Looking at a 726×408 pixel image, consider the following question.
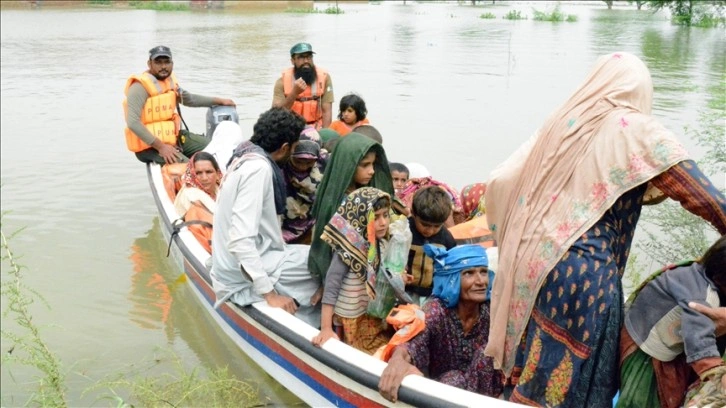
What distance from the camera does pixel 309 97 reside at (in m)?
6.43

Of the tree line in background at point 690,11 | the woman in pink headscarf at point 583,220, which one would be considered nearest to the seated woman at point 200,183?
the woman in pink headscarf at point 583,220

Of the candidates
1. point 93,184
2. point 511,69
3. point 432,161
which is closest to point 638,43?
point 511,69

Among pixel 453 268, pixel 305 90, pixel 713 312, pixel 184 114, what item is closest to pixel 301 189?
pixel 453 268

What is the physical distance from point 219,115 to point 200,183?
5.61 ft

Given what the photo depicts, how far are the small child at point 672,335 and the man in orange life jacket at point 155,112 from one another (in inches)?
188

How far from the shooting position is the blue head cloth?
10.1ft

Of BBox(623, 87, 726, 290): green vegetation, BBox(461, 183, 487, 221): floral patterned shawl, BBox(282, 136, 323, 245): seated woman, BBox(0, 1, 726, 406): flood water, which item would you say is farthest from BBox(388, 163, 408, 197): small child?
BBox(623, 87, 726, 290): green vegetation

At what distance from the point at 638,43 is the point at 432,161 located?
14011 millimetres

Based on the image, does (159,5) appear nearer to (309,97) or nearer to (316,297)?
(309,97)

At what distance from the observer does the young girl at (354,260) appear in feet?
10.6

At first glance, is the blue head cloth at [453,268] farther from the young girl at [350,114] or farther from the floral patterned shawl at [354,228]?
the young girl at [350,114]

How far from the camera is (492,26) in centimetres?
3102

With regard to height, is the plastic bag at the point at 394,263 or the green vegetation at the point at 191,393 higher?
the plastic bag at the point at 394,263

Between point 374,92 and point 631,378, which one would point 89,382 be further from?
point 374,92
